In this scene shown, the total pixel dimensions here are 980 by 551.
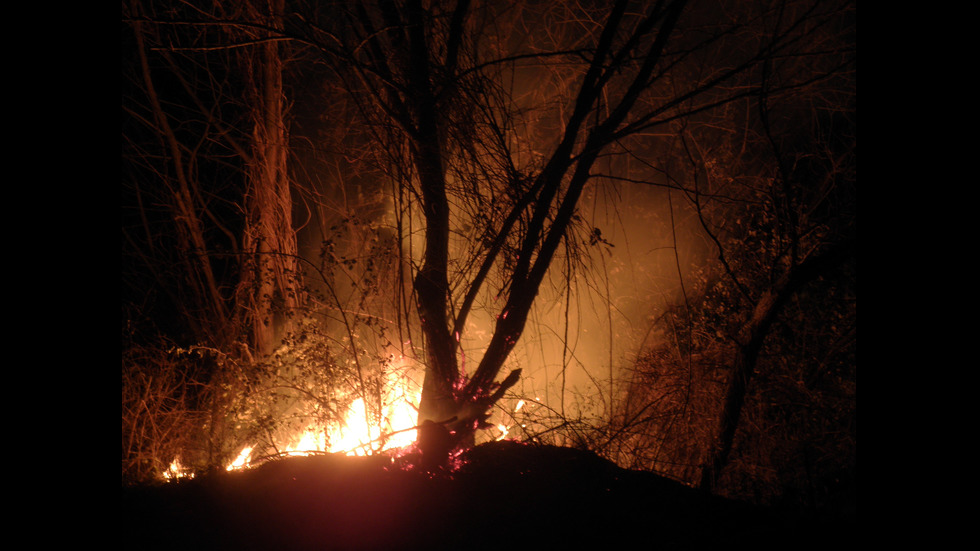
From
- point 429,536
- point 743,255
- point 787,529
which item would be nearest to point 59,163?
point 429,536

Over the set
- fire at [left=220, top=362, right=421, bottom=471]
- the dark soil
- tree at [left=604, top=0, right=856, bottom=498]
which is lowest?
the dark soil

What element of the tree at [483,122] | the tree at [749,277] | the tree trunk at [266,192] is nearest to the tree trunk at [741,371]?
the tree at [749,277]

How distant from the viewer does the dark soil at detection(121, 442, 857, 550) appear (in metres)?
2.30

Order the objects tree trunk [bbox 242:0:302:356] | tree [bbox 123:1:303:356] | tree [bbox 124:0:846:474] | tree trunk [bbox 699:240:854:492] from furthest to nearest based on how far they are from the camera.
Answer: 1. tree trunk [bbox 242:0:302:356]
2. tree [bbox 123:1:303:356]
3. tree trunk [bbox 699:240:854:492]
4. tree [bbox 124:0:846:474]

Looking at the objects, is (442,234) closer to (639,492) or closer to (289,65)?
(639,492)

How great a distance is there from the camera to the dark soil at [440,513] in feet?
7.55

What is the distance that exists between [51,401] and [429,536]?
1650 mm

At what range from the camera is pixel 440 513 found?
254 cm

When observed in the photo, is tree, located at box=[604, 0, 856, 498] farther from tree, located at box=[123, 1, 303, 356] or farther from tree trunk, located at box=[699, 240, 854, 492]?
tree, located at box=[123, 1, 303, 356]

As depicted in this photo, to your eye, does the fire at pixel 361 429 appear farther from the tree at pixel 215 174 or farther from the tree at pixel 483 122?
the tree at pixel 215 174

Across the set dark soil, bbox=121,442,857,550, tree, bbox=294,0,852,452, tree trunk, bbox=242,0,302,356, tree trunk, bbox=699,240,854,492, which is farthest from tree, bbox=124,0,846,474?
tree trunk, bbox=242,0,302,356

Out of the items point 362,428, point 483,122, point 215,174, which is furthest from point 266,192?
point 483,122

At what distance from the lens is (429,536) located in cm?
235

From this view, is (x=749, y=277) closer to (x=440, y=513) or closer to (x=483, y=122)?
(x=483, y=122)
